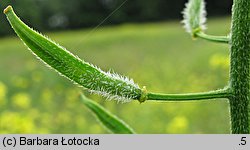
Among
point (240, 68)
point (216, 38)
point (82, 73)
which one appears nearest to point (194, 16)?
point (216, 38)

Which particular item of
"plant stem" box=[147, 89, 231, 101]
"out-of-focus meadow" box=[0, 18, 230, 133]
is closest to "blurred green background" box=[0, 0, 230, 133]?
"out-of-focus meadow" box=[0, 18, 230, 133]

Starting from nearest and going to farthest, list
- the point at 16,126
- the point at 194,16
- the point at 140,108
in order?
the point at 194,16, the point at 16,126, the point at 140,108

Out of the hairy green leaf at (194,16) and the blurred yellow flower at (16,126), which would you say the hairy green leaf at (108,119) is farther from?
the blurred yellow flower at (16,126)

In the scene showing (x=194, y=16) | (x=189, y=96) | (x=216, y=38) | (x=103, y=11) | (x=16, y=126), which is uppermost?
(x=103, y=11)

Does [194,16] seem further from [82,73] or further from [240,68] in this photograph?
[82,73]

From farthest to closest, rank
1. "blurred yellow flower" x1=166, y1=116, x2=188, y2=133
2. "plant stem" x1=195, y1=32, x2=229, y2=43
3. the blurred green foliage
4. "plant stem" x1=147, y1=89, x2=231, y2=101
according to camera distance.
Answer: the blurred green foliage → "blurred yellow flower" x1=166, y1=116, x2=188, y2=133 → "plant stem" x1=195, y1=32, x2=229, y2=43 → "plant stem" x1=147, y1=89, x2=231, y2=101

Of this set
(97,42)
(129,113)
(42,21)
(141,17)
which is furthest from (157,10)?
(129,113)

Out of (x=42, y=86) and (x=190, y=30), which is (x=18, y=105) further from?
(x=190, y=30)

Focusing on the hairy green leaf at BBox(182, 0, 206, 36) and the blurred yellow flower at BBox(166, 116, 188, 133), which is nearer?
the hairy green leaf at BBox(182, 0, 206, 36)

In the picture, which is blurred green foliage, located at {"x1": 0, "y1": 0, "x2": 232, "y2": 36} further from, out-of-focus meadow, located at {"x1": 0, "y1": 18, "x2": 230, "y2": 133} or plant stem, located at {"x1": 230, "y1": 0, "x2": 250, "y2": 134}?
plant stem, located at {"x1": 230, "y1": 0, "x2": 250, "y2": 134}
